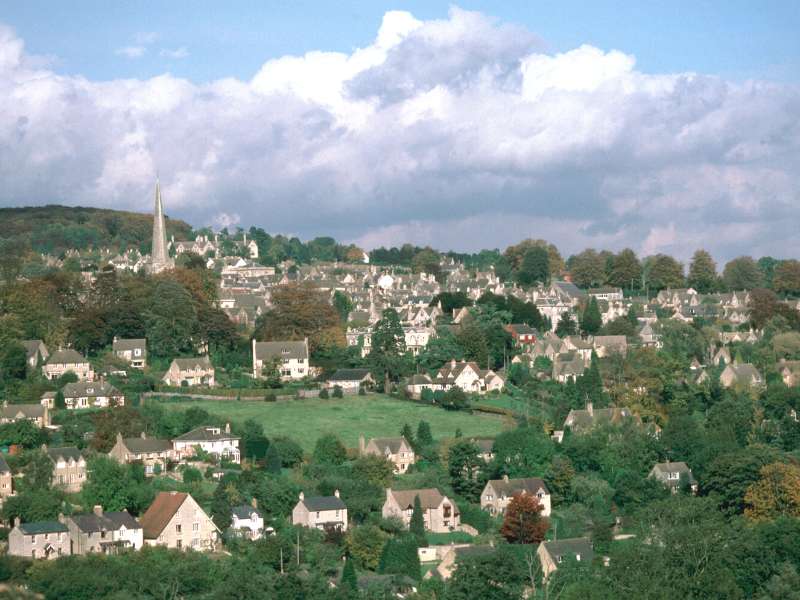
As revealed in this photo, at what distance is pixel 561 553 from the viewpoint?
45219 mm

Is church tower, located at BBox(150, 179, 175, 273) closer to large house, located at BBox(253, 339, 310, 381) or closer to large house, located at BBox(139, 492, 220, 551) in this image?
large house, located at BBox(253, 339, 310, 381)

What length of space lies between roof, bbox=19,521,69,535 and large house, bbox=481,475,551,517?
47.7 feet

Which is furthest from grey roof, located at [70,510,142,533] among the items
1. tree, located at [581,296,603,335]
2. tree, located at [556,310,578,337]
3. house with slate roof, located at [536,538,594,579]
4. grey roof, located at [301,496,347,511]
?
tree, located at [581,296,603,335]

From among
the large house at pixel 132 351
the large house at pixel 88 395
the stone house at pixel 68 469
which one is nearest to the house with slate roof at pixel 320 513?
the stone house at pixel 68 469

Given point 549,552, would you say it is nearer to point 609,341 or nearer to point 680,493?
point 680,493

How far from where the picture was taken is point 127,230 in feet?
413

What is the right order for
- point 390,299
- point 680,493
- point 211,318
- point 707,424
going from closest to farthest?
point 680,493
point 707,424
point 211,318
point 390,299

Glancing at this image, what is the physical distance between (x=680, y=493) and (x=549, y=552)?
9559 millimetres

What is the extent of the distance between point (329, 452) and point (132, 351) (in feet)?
54.7

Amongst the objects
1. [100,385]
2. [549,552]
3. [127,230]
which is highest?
[127,230]

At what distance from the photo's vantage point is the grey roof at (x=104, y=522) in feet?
149

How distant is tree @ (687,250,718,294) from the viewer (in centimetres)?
10075

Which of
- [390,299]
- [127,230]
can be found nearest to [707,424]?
[390,299]

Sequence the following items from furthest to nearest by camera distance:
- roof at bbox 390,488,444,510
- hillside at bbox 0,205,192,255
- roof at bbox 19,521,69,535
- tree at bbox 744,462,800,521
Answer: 1. hillside at bbox 0,205,192,255
2. roof at bbox 390,488,444,510
3. tree at bbox 744,462,800,521
4. roof at bbox 19,521,69,535
